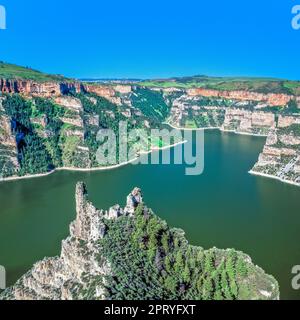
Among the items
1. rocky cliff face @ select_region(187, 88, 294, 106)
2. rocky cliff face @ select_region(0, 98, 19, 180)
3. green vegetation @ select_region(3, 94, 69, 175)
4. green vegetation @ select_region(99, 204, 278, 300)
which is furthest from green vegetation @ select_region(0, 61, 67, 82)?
green vegetation @ select_region(99, 204, 278, 300)

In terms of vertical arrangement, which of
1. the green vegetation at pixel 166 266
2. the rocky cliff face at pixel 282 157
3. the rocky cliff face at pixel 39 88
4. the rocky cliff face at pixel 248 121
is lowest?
the green vegetation at pixel 166 266

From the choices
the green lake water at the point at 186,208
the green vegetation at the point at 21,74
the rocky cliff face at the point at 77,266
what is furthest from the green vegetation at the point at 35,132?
the rocky cliff face at the point at 77,266

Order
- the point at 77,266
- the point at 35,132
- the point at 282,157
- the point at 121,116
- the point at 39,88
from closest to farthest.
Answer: the point at 77,266
the point at 282,157
the point at 35,132
the point at 39,88
the point at 121,116

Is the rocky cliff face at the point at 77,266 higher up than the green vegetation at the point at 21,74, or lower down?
lower down

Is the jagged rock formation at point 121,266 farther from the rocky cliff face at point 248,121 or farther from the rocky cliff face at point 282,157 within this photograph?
the rocky cliff face at point 248,121

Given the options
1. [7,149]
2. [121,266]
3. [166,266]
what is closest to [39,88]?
[7,149]

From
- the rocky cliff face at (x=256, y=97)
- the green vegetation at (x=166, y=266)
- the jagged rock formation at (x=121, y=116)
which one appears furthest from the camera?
the rocky cliff face at (x=256, y=97)

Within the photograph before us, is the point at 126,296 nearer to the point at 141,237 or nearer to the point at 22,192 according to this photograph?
the point at 141,237

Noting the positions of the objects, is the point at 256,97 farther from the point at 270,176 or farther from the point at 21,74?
the point at 21,74
